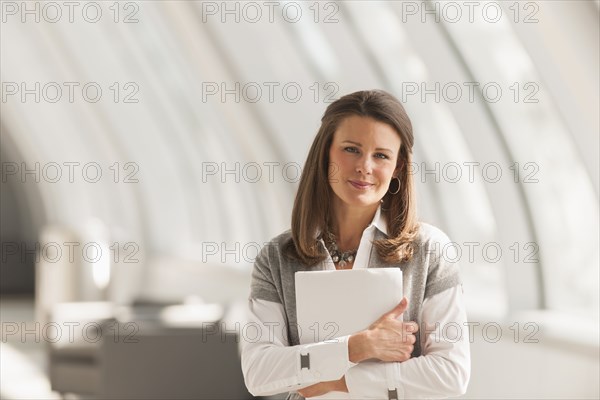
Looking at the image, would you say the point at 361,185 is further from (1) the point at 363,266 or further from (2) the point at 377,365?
(2) the point at 377,365

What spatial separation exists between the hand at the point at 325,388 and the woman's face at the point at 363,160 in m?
0.51

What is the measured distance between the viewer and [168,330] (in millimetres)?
6500

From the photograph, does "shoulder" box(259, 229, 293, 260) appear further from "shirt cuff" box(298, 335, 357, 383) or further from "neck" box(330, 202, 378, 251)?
"shirt cuff" box(298, 335, 357, 383)

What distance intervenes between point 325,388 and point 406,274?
0.40 metres

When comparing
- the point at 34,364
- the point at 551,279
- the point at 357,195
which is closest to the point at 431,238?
the point at 357,195

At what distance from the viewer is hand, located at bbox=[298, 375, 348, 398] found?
103 inches

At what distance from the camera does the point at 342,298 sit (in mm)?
2631

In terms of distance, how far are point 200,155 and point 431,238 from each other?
42.5 feet

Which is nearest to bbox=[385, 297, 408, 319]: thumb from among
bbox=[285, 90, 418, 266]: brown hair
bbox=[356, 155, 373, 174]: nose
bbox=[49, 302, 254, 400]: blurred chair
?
bbox=[285, 90, 418, 266]: brown hair

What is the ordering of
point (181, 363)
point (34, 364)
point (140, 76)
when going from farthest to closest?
point (140, 76) → point (34, 364) → point (181, 363)

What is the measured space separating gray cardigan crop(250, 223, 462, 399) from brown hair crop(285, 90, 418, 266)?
28mm

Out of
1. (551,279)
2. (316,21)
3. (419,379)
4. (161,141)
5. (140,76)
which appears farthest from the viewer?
(161,141)

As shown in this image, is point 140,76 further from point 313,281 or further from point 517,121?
point 313,281

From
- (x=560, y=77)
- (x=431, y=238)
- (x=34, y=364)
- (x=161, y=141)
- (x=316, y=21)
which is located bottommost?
(x=34, y=364)
